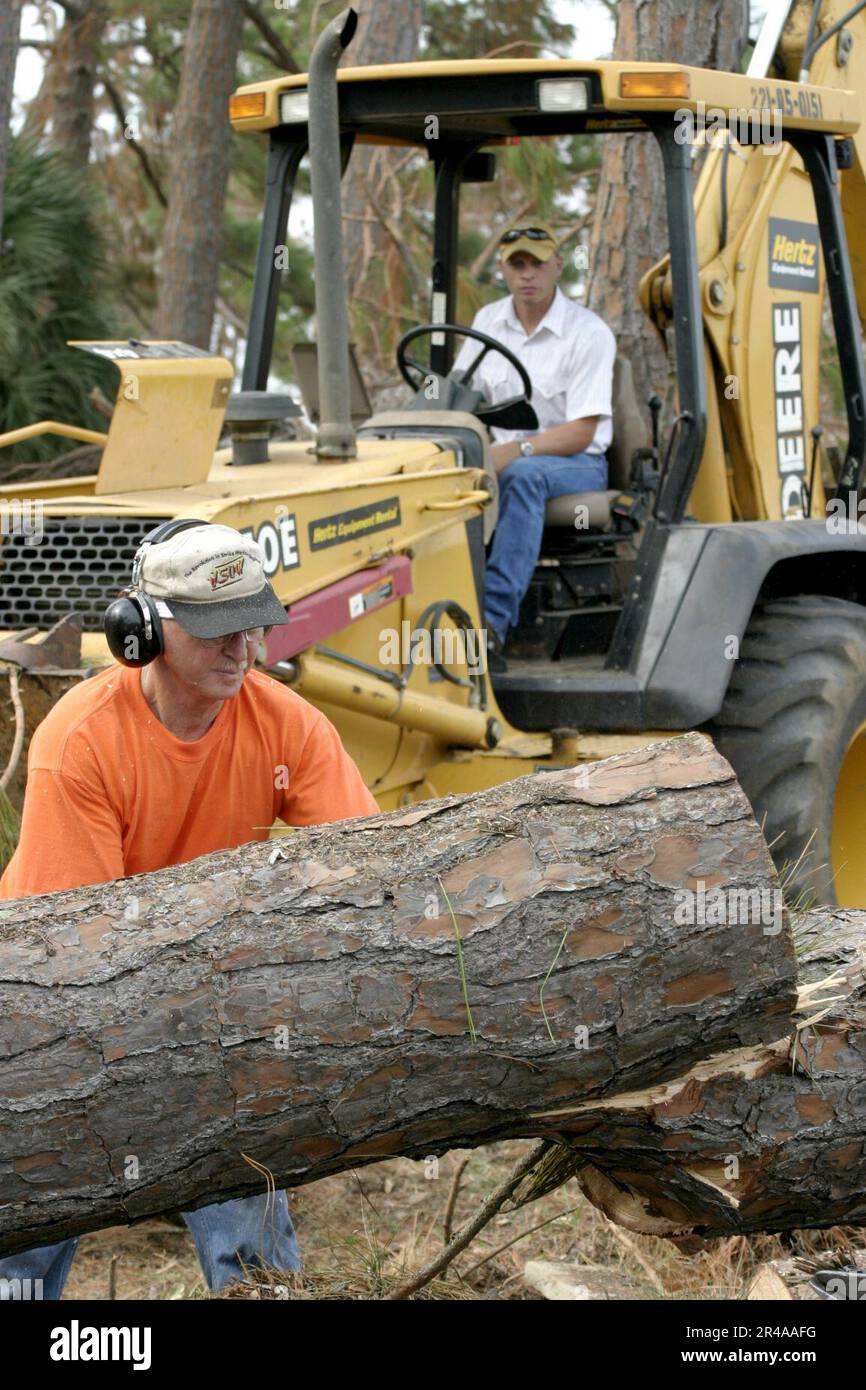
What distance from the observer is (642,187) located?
8.29 m

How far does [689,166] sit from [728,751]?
1.84 metres

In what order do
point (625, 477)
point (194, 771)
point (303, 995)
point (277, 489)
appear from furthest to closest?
point (625, 477) → point (277, 489) → point (194, 771) → point (303, 995)

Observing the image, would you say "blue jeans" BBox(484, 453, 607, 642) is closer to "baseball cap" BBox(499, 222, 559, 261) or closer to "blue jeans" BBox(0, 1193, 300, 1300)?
"baseball cap" BBox(499, 222, 559, 261)

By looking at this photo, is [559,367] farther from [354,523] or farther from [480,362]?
[354,523]

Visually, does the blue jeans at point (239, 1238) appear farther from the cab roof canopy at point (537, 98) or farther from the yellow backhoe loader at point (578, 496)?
the cab roof canopy at point (537, 98)

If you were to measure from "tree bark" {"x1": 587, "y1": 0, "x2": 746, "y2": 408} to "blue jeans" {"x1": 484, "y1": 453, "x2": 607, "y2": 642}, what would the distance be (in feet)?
8.14

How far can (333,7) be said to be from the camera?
36.1 feet

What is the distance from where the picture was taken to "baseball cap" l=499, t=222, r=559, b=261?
6.19 m

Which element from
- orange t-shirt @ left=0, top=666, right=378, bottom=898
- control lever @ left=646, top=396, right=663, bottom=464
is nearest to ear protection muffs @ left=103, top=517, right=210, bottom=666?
orange t-shirt @ left=0, top=666, right=378, bottom=898

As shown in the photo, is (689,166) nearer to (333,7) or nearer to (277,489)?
(277,489)

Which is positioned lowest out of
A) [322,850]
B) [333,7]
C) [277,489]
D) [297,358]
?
[322,850]

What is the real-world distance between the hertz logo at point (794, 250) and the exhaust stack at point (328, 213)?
1833 millimetres

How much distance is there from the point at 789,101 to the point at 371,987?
3848 millimetres
